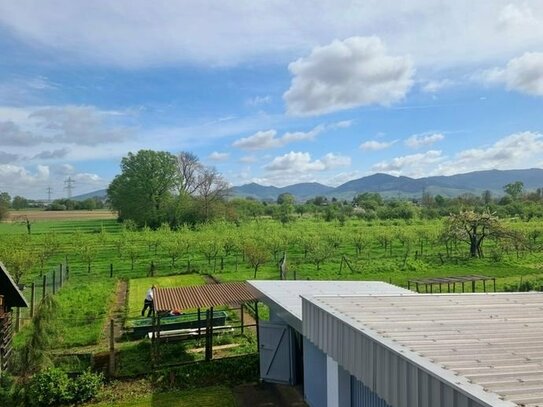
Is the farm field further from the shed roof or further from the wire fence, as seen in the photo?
the shed roof

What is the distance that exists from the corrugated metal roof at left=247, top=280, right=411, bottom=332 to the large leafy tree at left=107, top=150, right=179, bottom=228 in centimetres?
4724

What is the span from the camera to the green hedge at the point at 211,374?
11555mm

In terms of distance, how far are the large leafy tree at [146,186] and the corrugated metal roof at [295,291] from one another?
47.2m

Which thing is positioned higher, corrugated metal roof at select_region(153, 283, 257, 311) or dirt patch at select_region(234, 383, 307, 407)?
corrugated metal roof at select_region(153, 283, 257, 311)

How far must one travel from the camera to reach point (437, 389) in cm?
386

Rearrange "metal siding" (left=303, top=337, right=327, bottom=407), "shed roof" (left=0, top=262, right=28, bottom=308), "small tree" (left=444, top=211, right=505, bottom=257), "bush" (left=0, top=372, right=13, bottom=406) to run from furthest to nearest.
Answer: "small tree" (left=444, top=211, right=505, bottom=257) < "shed roof" (left=0, top=262, right=28, bottom=308) < "bush" (left=0, top=372, right=13, bottom=406) < "metal siding" (left=303, top=337, right=327, bottom=407)

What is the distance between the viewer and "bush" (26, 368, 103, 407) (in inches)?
395

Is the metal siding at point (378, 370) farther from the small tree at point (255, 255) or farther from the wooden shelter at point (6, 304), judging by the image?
the small tree at point (255, 255)

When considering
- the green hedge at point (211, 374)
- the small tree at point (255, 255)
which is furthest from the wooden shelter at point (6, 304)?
the small tree at point (255, 255)

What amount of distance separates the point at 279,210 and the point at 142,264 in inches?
2332

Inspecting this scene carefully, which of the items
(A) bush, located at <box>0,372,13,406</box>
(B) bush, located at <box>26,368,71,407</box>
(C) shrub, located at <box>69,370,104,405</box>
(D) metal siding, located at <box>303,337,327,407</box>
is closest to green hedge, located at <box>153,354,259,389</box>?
(C) shrub, located at <box>69,370,104,405</box>

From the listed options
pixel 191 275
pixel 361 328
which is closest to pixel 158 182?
pixel 191 275

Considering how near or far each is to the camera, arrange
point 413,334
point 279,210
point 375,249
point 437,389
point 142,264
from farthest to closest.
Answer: point 279,210 → point 375,249 → point 142,264 → point 413,334 → point 437,389

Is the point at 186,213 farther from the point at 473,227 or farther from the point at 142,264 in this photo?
the point at 473,227
